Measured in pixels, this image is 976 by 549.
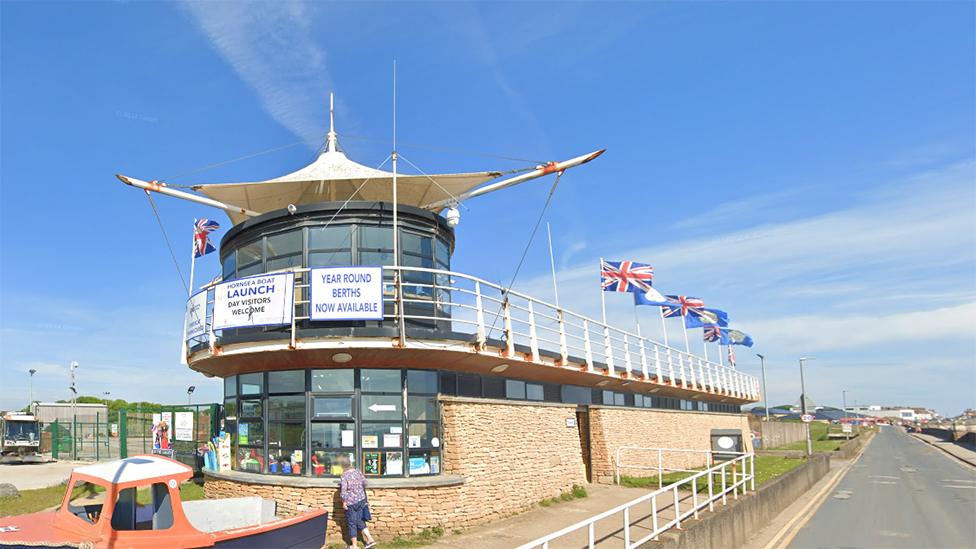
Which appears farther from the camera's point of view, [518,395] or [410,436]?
[518,395]

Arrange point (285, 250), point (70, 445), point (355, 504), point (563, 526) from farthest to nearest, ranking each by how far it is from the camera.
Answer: point (70, 445) < point (285, 250) < point (563, 526) < point (355, 504)

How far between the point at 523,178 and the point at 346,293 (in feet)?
18.7

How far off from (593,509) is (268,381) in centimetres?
835

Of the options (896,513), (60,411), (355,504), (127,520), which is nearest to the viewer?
(127,520)

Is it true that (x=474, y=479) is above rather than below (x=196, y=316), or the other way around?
below

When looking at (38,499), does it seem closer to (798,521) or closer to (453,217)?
(453,217)

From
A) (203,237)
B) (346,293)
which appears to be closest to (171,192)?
(203,237)

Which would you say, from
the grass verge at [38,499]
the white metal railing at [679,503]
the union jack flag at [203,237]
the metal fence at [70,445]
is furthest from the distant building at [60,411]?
the white metal railing at [679,503]

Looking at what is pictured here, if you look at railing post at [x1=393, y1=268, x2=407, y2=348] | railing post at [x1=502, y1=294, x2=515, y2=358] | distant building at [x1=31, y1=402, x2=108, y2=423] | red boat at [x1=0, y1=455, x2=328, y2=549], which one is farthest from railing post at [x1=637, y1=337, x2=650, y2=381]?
distant building at [x1=31, y1=402, x2=108, y2=423]

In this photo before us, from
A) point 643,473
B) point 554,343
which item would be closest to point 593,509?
point 554,343

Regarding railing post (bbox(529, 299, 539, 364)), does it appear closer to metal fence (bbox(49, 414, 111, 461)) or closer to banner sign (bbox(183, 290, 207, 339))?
banner sign (bbox(183, 290, 207, 339))

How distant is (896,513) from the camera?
20234mm

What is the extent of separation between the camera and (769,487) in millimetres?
18484

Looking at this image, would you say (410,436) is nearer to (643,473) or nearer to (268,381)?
(268,381)
